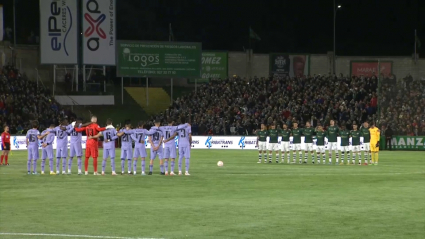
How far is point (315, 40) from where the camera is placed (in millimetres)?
102688

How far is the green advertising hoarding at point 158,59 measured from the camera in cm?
6838

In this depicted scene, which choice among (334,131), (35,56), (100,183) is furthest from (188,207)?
(35,56)

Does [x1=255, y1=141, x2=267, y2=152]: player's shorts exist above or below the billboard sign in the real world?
below

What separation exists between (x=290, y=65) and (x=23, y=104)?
89.2 feet

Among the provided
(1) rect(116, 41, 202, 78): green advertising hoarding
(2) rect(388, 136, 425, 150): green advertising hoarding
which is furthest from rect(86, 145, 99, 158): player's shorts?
(1) rect(116, 41, 202, 78): green advertising hoarding

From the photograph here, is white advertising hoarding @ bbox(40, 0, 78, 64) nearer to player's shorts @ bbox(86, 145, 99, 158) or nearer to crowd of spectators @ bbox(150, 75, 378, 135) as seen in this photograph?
crowd of spectators @ bbox(150, 75, 378, 135)

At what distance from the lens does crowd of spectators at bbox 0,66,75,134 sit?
5759cm

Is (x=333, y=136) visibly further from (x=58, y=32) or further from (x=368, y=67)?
(x=368, y=67)

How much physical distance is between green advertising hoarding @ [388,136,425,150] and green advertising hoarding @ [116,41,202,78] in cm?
2143

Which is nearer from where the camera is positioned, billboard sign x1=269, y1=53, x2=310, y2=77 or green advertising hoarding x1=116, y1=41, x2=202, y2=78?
green advertising hoarding x1=116, y1=41, x2=202, y2=78

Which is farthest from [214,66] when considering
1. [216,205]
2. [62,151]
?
[216,205]

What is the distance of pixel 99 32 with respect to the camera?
66.1 meters

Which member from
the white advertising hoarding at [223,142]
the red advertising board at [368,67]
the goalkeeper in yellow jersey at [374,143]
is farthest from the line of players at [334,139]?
the red advertising board at [368,67]

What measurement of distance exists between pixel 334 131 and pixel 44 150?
1597 cm
